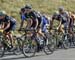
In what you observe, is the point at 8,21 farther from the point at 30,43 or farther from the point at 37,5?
the point at 37,5

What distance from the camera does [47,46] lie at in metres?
18.8

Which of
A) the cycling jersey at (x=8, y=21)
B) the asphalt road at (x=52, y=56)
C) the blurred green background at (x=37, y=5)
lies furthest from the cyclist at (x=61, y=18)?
the blurred green background at (x=37, y=5)

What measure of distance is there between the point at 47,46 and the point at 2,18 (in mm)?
2532

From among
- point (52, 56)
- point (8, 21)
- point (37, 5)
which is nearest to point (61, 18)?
point (52, 56)

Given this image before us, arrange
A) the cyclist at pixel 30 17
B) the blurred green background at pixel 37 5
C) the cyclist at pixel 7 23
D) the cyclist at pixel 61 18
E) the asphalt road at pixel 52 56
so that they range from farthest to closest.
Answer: the blurred green background at pixel 37 5
the cyclist at pixel 61 18
the cyclist at pixel 30 17
the asphalt road at pixel 52 56
the cyclist at pixel 7 23

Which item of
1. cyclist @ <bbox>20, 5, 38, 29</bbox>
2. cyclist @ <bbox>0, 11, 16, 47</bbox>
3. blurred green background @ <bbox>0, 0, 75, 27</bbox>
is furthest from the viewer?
blurred green background @ <bbox>0, 0, 75, 27</bbox>

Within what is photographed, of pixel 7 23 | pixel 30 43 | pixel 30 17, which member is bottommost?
pixel 30 43

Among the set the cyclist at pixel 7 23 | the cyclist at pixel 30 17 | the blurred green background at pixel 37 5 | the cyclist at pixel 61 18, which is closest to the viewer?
the cyclist at pixel 7 23

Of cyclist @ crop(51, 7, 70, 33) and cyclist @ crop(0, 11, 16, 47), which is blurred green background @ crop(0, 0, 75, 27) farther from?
cyclist @ crop(0, 11, 16, 47)

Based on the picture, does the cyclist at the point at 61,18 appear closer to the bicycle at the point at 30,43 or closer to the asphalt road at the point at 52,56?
the asphalt road at the point at 52,56

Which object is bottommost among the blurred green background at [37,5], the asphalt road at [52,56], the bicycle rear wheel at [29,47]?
the asphalt road at [52,56]

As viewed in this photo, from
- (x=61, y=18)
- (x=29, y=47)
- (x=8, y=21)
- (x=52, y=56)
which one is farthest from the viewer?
(x=61, y=18)

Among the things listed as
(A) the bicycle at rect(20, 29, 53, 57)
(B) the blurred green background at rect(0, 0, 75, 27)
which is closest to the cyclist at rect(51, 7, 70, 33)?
(A) the bicycle at rect(20, 29, 53, 57)

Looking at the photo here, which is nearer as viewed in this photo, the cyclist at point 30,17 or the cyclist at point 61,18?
the cyclist at point 30,17
